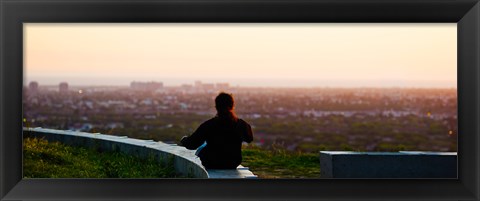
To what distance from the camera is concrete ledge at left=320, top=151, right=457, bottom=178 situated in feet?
20.4

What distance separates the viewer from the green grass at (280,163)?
7609 millimetres

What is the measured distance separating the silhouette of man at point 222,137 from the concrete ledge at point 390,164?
1227mm

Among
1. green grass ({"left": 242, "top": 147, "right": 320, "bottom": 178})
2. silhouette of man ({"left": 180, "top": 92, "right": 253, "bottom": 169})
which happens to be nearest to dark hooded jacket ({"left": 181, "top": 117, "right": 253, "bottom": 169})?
silhouette of man ({"left": 180, "top": 92, "right": 253, "bottom": 169})

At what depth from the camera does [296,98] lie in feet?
Result: 122

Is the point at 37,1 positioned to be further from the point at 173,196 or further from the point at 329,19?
the point at 329,19

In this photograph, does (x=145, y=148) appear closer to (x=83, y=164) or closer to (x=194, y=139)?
(x=83, y=164)

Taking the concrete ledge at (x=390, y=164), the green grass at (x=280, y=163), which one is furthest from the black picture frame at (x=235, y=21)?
the green grass at (x=280, y=163)

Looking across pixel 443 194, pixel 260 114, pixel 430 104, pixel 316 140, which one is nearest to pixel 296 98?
pixel 260 114

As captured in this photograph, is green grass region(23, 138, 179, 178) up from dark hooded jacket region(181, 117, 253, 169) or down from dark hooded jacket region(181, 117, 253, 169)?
down

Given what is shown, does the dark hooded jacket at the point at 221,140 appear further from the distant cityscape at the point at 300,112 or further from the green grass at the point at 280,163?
the distant cityscape at the point at 300,112

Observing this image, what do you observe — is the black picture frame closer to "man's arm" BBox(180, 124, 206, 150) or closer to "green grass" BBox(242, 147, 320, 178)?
"man's arm" BBox(180, 124, 206, 150)

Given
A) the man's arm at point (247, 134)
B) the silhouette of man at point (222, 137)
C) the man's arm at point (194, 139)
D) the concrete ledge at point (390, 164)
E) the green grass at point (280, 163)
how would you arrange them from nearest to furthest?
the man's arm at point (194, 139), the silhouette of man at point (222, 137), the man's arm at point (247, 134), the concrete ledge at point (390, 164), the green grass at point (280, 163)

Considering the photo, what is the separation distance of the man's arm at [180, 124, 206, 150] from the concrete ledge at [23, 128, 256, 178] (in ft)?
0.90

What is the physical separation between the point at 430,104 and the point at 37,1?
37.4 metres
